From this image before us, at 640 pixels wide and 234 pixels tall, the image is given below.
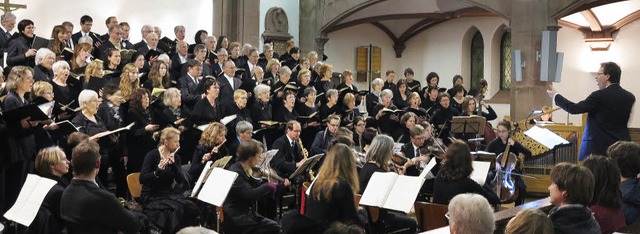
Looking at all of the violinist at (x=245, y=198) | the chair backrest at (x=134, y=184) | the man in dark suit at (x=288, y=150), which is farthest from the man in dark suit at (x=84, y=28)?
the violinist at (x=245, y=198)

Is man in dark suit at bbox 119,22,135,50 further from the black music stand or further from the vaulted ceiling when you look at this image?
the vaulted ceiling

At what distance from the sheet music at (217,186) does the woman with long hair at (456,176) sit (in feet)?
4.79

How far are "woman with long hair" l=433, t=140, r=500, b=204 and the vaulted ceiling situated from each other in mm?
9516

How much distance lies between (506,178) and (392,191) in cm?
329

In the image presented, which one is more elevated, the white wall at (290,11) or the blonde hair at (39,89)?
the white wall at (290,11)

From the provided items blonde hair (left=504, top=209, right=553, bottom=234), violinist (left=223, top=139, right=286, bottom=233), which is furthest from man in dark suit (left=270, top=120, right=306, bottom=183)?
blonde hair (left=504, top=209, right=553, bottom=234)

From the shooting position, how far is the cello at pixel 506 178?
8.51 metres

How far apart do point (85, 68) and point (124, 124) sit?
866 millimetres

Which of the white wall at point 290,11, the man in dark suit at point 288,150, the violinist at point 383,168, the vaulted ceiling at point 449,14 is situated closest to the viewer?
the violinist at point 383,168

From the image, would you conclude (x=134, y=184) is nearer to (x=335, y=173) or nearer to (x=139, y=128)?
(x=139, y=128)

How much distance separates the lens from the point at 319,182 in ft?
17.1

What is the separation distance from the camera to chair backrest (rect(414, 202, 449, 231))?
5578mm

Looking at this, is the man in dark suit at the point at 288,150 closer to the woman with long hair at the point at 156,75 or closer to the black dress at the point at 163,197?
the woman with long hair at the point at 156,75

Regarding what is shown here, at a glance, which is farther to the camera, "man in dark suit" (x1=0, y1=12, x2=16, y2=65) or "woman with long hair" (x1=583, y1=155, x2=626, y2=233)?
"man in dark suit" (x1=0, y1=12, x2=16, y2=65)
